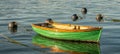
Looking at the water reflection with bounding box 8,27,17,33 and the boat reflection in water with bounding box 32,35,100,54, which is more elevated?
the water reflection with bounding box 8,27,17,33

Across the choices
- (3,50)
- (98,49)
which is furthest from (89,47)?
(3,50)

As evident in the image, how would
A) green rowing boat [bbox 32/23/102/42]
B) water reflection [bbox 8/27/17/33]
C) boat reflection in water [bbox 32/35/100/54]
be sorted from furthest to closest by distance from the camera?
water reflection [bbox 8/27/17/33], green rowing boat [bbox 32/23/102/42], boat reflection in water [bbox 32/35/100/54]

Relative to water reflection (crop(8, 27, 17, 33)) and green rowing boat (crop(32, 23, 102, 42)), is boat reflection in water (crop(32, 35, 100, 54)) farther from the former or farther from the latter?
water reflection (crop(8, 27, 17, 33))

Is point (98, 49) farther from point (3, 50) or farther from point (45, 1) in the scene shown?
point (45, 1)

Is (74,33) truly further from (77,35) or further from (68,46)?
(68,46)

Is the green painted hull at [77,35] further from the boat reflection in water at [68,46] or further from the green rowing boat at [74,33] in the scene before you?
the boat reflection in water at [68,46]

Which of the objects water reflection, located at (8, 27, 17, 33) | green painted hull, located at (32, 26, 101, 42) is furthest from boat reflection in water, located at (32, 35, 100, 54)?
water reflection, located at (8, 27, 17, 33)

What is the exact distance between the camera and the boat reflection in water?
31500 mm

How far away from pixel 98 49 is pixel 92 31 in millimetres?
2214

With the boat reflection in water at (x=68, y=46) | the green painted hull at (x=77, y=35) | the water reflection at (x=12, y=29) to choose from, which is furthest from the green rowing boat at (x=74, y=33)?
the water reflection at (x=12, y=29)

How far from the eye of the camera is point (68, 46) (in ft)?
109

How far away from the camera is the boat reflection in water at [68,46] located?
103 ft

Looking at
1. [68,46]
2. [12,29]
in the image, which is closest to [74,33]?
[68,46]

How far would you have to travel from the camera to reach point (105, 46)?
32.8 m
